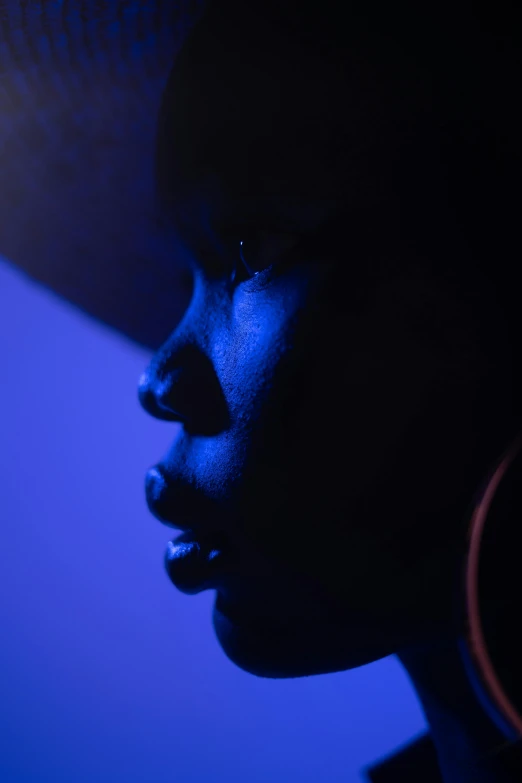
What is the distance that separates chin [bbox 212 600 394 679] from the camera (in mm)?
672

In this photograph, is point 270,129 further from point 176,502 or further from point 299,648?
point 299,648

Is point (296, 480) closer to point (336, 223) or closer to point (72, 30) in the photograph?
point (336, 223)

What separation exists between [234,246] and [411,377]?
0.34 meters

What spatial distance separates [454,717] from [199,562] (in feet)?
1.38

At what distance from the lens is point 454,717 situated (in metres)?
0.75

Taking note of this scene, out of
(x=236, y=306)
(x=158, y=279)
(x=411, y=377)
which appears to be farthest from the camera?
(x=158, y=279)

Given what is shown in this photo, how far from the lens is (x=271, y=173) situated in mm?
734

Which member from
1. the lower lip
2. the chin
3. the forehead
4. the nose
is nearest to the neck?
the chin

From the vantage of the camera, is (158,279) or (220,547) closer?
(220,547)

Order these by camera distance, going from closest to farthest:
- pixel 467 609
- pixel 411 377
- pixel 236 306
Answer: pixel 467 609 → pixel 411 377 → pixel 236 306

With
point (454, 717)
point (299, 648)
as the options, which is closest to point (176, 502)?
point (299, 648)

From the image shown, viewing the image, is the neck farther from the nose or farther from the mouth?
the nose

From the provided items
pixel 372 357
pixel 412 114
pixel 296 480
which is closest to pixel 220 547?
pixel 296 480

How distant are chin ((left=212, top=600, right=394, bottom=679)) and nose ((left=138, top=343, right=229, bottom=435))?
275 millimetres
